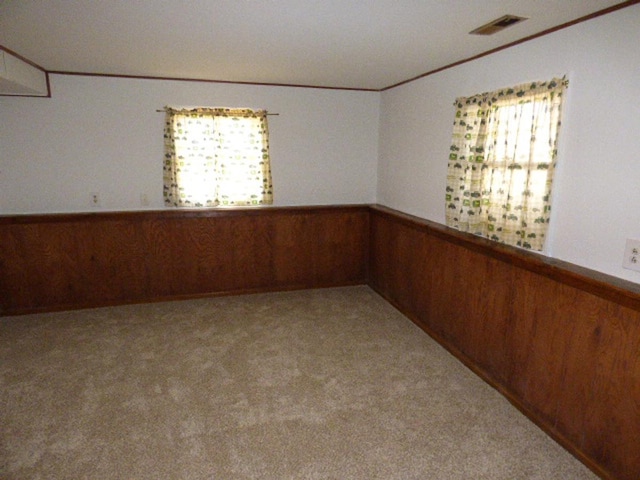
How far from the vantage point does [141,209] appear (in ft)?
12.8

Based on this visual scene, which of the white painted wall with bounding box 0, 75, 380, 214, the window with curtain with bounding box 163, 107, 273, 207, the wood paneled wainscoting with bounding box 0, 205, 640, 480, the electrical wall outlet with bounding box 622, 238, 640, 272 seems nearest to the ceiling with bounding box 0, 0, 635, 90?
the white painted wall with bounding box 0, 75, 380, 214

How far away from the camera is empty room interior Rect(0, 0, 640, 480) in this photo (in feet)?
6.38

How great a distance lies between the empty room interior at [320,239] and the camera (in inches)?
76.5

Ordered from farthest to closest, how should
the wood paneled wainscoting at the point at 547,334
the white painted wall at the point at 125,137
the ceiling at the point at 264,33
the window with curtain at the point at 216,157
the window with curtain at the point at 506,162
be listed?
the window with curtain at the point at 216,157
the white painted wall at the point at 125,137
the window with curtain at the point at 506,162
the ceiling at the point at 264,33
the wood paneled wainscoting at the point at 547,334

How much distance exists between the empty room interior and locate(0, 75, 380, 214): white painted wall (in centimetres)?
2

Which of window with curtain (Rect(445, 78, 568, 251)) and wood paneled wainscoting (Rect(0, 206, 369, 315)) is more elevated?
window with curtain (Rect(445, 78, 568, 251))

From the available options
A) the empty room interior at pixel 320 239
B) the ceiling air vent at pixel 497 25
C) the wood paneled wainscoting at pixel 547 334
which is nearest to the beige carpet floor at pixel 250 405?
the empty room interior at pixel 320 239

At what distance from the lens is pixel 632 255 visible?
72.5 inches

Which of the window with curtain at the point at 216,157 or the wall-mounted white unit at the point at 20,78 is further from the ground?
the wall-mounted white unit at the point at 20,78

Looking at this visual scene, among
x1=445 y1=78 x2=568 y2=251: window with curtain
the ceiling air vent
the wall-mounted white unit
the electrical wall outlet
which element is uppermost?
the ceiling air vent

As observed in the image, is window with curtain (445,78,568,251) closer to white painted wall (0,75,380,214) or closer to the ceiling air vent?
the ceiling air vent

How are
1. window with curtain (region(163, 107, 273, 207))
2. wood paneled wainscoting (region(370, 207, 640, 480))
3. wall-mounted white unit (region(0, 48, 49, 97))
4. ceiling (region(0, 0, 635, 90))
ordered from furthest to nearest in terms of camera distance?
window with curtain (region(163, 107, 273, 207)) → wall-mounted white unit (region(0, 48, 49, 97)) → ceiling (region(0, 0, 635, 90)) → wood paneled wainscoting (region(370, 207, 640, 480))

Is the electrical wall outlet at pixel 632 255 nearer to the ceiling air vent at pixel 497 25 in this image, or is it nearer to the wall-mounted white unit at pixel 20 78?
the ceiling air vent at pixel 497 25

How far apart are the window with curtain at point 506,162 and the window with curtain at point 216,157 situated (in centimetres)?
196
